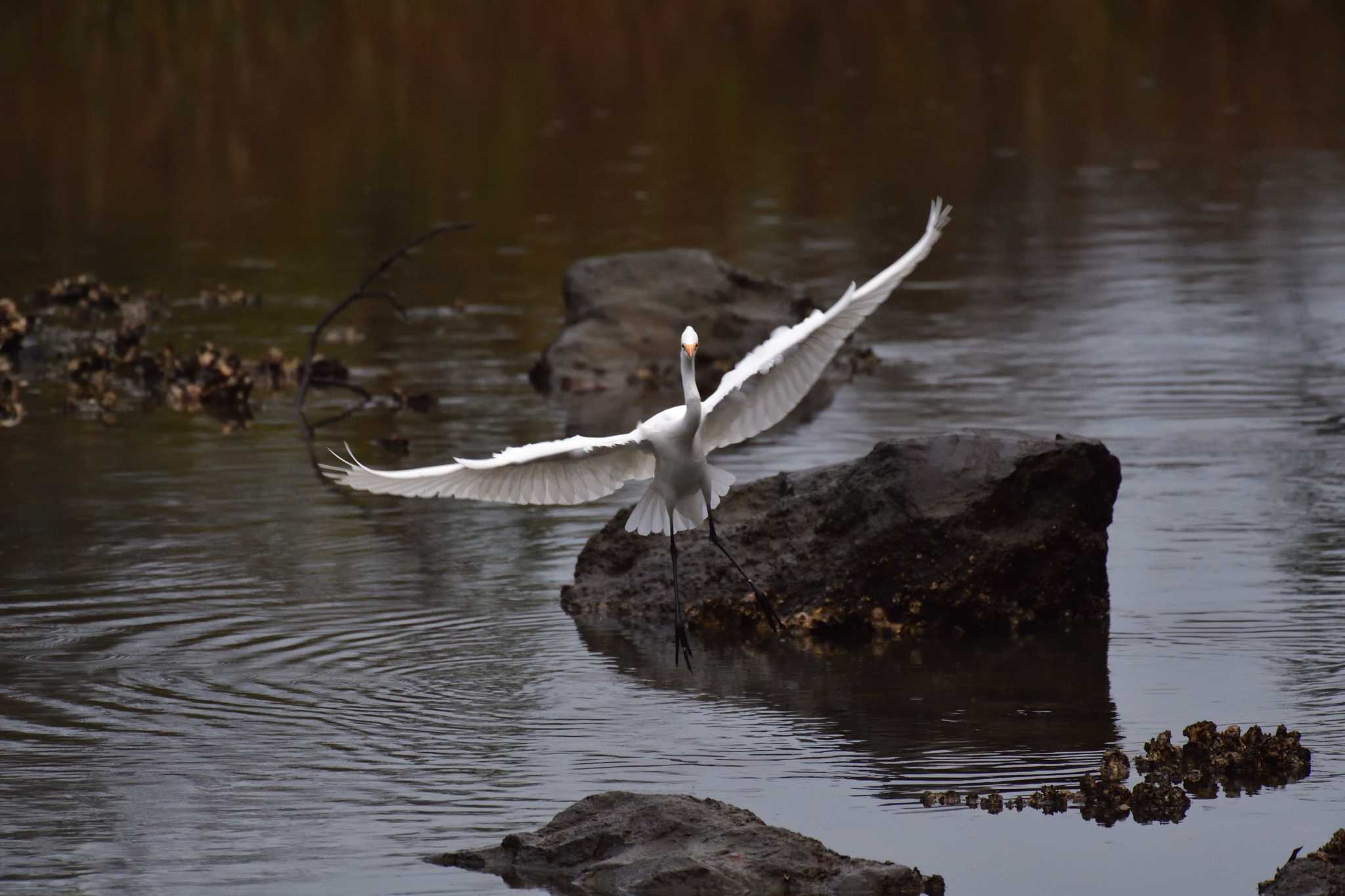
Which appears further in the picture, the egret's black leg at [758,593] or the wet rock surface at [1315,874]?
the egret's black leg at [758,593]

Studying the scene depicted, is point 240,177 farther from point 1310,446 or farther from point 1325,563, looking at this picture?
point 1325,563

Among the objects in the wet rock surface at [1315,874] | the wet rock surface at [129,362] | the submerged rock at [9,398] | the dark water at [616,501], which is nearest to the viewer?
the wet rock surface at [1315,874]

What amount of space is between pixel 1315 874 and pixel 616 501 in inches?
331

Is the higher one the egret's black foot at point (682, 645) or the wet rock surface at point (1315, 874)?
the egret's black foot at point (682, 645)

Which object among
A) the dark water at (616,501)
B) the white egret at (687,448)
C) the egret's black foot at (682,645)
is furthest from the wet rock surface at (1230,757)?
the white egret at (687,448)

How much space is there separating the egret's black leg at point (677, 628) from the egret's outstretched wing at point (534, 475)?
1.28ft

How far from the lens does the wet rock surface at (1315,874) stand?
7719 millimetres

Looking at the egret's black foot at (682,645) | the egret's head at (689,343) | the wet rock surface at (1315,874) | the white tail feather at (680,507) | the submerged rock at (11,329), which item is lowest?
the wet rock surface at (1315,874)

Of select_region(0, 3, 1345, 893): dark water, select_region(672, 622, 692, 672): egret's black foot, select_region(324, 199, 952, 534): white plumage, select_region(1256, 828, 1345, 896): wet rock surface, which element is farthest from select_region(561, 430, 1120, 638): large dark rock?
select_region(1256, 828, 1345, 896): wet rock surface

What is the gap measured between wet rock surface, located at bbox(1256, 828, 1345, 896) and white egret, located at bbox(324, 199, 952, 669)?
3.84 metres

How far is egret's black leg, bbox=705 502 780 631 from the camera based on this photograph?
1174 cm

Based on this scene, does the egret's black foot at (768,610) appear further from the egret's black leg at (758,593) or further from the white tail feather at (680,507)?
the white tail feather at (680,507)

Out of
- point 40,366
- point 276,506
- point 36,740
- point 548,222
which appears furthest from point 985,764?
point 548,222

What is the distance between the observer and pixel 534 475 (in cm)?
1126
